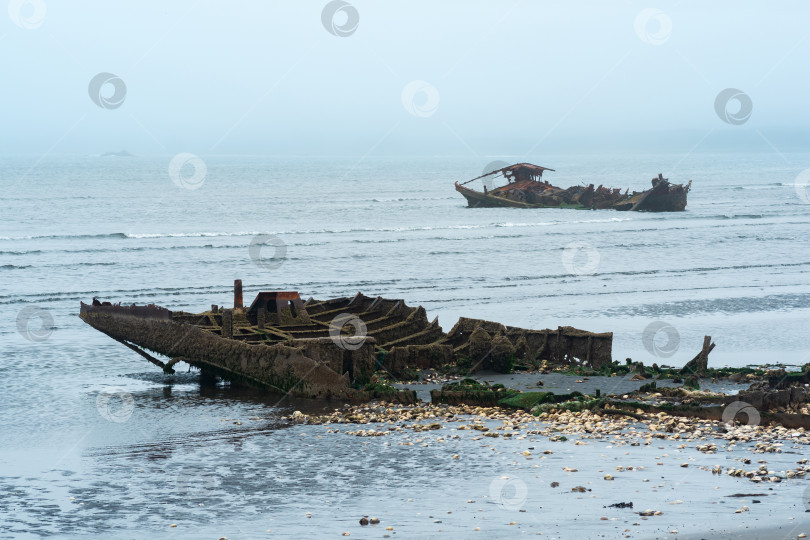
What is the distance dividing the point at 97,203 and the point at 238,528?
360 feet

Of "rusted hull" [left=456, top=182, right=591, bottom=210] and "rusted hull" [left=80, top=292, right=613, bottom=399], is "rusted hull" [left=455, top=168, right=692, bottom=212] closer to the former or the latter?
"rusted hull" [left=456, top=182, right=591, bottom=210]

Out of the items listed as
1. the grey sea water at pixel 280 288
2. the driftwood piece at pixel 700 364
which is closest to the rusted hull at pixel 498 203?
the grey sea water at pixel 280 288

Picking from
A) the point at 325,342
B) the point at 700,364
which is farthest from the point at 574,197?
the point at 325,342

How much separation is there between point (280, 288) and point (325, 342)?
2691 cm

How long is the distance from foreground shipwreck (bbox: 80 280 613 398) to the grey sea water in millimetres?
915

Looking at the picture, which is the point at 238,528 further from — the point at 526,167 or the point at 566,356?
the point at 526,167

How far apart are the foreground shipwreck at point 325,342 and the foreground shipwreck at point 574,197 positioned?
259 feet

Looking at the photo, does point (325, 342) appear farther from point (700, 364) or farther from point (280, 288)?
point (280, 288)

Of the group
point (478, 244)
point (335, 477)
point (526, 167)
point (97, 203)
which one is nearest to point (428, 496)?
point (335, 477)

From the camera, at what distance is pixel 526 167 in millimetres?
116000

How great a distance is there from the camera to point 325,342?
23.4 metres

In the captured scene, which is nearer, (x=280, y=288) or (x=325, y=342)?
(x=325, y=342)

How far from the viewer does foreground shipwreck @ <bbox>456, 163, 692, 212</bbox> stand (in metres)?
106

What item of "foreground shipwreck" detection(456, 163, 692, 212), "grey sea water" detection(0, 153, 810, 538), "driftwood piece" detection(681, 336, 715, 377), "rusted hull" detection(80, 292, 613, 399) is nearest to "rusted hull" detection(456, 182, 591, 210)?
"foreground shipwreck" detection(456, 163, 692, 212)
